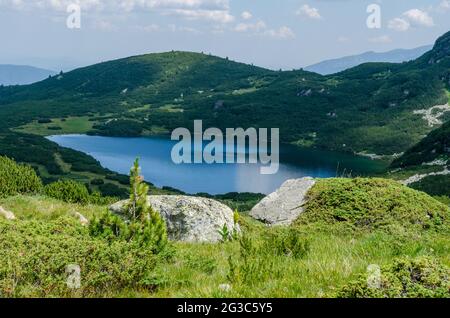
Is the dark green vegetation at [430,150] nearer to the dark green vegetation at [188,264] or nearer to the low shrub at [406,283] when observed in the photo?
the dark green vegetation at [188,264]

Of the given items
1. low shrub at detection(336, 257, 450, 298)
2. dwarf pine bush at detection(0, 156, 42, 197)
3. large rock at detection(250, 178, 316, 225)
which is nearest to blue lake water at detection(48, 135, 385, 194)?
dwarf pine bush at detection(0, 156, 42, 197)

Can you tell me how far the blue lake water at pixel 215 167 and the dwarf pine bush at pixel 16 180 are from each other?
8835 cm

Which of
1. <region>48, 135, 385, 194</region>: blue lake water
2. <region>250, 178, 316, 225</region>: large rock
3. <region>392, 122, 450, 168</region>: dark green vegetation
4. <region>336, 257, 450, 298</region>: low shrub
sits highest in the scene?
<region>336, 257, 450, 298</region>: low shrub

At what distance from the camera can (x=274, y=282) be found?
19.2 feet

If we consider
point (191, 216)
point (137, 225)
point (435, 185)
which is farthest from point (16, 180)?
point (435, 185)

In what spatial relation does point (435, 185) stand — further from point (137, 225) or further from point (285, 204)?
point (137, 225)

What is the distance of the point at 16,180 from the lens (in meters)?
22.5

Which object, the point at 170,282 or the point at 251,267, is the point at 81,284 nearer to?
the point at 170,282

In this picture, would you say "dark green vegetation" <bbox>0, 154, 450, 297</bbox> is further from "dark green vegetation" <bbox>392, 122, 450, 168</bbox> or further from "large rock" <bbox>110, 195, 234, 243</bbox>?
"dark green vegetation" <bbox>392, 122, 450, 168</bbox>

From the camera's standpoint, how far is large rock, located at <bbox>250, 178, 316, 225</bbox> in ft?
62.2

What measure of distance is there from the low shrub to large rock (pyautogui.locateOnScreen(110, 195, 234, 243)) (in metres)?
9.29

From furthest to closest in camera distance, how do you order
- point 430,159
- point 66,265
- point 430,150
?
point 430,150 < point 430,159 < point 66,265

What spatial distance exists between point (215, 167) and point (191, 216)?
12988cm

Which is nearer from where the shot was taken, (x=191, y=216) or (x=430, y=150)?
(x=191, y=216)
